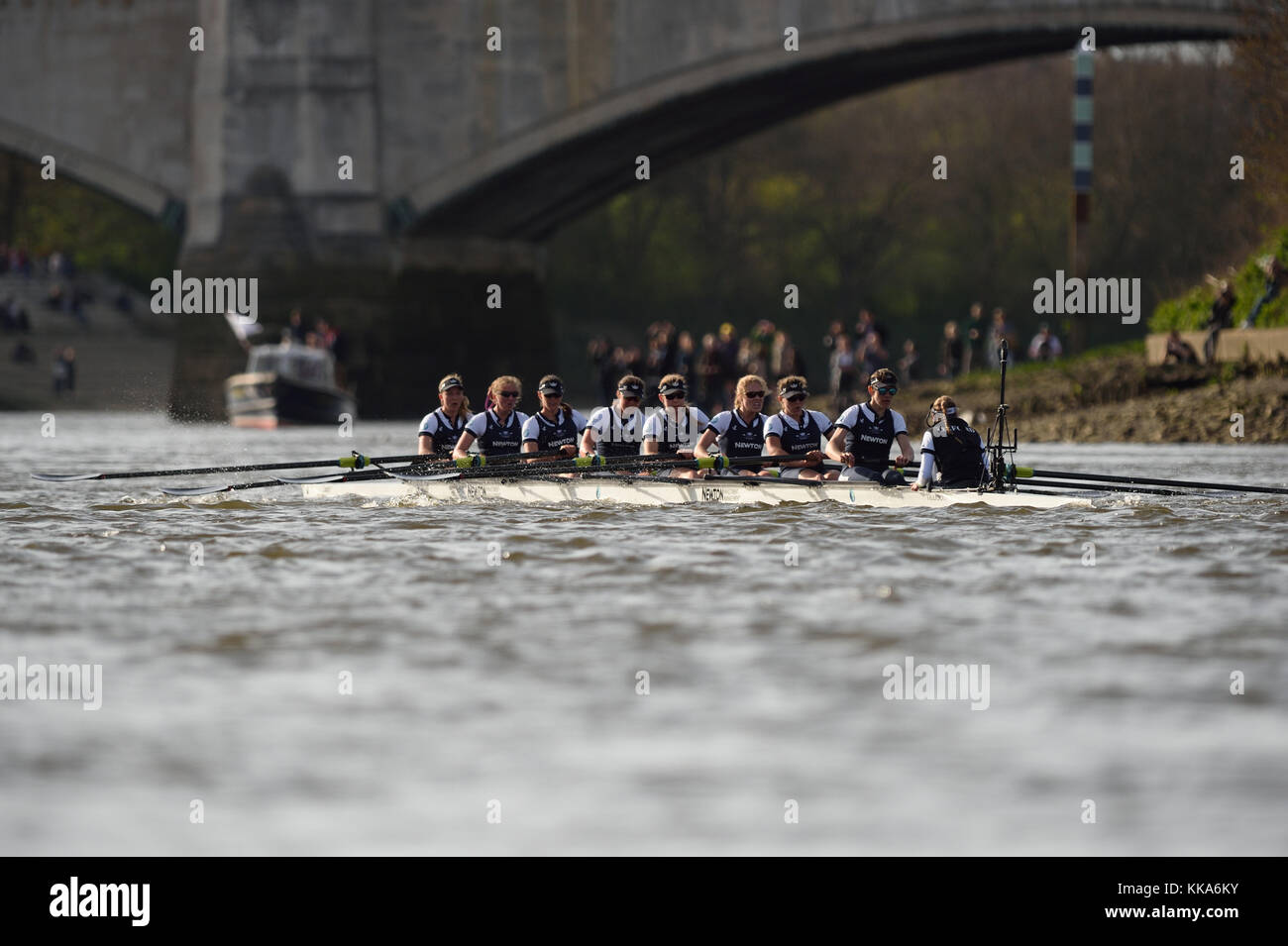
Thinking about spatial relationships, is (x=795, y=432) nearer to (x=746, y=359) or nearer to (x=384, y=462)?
(x=384, y=462)

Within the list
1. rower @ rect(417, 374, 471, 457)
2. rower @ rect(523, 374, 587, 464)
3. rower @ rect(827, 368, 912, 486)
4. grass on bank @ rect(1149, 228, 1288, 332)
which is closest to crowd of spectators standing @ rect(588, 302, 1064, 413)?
grass on bank @ rect(1149, 228, 1288, 332)

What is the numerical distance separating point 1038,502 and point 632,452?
12.5 feet

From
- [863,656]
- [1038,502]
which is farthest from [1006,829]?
[1038,502]

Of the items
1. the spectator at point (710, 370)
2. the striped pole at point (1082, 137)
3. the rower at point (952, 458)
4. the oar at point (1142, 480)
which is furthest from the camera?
the striped pole at point (1082, 137)

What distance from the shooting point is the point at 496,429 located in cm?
1891

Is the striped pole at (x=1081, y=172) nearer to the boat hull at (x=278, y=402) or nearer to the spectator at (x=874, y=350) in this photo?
the spectator at (x=874, y=350)

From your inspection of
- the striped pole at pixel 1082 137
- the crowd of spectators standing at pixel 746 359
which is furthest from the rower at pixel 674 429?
the striped pole at pixel 1082 137

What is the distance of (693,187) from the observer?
68.9 metres

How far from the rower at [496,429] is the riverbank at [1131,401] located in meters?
11.9

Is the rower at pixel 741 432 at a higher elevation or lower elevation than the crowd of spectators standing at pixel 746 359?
lower

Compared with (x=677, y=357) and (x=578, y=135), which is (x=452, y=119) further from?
(x=677, y=357)

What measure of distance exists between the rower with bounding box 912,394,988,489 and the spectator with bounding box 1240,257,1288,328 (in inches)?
556

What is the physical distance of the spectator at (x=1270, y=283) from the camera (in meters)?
29.3

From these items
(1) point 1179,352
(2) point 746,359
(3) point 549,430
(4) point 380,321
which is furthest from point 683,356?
(3) point 549,430
